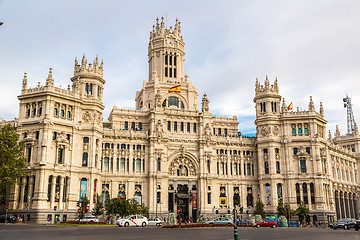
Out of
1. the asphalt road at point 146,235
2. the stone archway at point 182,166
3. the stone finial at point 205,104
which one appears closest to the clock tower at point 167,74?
the stone finial at point 205,104

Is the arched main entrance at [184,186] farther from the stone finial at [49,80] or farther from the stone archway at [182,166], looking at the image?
the stone finial at [49,80]

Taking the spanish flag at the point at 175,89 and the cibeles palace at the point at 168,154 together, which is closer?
the cibeles palace at the point at 168,154

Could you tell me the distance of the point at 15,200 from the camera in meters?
69.1

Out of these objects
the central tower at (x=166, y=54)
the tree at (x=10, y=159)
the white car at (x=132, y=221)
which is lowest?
the white car at (x=132, y=221)

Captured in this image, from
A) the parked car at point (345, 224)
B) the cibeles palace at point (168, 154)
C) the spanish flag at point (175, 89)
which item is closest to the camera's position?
the parked car at point (345, 224)

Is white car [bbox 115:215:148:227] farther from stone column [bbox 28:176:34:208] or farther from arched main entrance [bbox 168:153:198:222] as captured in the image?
arched main entrance [bbox 168:153:198:222]

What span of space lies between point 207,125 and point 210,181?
13610mm

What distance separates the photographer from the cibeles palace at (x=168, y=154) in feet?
235

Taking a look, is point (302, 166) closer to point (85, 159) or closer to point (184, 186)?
point (184, 186)

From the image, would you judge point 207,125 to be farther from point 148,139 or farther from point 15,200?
point 15,200

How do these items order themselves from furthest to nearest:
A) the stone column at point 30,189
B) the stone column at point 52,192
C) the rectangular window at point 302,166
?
the rectangular window at point 302,166
the stone column at point 52,192
the stone column at point 30,189

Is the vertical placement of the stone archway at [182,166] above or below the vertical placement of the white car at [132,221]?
above

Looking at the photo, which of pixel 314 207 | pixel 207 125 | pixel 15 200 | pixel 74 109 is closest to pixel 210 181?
pixel 207 125

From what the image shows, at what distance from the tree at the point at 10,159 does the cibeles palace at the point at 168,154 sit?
2843 millimetres
